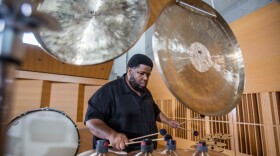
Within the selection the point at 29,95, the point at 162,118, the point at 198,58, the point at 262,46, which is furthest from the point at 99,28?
the point at 29,95

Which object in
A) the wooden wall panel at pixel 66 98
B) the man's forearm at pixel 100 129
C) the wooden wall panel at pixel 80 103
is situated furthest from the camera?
the wooden wall panel at pixel 80 103

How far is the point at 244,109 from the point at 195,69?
4.65 feet

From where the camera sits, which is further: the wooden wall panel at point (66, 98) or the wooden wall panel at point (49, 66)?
the wooden wall panel at point (66, 98)

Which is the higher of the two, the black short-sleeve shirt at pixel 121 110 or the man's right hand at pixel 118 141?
the black short-sleeve shirt at pixel 121 110

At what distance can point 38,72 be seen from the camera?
6.91 ft

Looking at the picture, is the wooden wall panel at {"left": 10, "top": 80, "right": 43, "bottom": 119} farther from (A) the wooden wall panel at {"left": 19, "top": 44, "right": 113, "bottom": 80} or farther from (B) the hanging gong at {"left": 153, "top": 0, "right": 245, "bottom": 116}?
(B) the hanging gong at {"left": 153, "top": 0, "right": 245, "bottom": 116}

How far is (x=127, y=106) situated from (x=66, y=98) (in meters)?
1.41

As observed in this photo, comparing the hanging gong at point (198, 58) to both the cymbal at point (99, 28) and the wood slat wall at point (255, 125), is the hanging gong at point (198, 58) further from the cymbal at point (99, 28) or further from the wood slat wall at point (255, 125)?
the wood slat wall at point (255, 125)

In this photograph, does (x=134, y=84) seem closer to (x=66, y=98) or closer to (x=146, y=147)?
(x=146, y=147)

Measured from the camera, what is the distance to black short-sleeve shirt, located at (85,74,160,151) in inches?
46.1

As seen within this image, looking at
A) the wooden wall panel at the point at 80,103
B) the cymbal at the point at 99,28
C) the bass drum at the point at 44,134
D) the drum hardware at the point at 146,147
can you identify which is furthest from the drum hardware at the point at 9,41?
the wooden wall panel at the point at 80,103

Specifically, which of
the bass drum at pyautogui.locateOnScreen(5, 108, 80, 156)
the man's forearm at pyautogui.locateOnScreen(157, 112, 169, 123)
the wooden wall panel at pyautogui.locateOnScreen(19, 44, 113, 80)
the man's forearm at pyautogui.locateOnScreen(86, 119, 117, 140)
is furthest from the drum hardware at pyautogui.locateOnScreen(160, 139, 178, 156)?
the wooden wall panel at pyautogui.locateOnScreen(19, 44, 113, 80)

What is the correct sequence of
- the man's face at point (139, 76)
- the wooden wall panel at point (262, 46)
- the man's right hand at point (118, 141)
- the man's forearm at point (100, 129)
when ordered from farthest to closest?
the wooden wall panel at point (262, 46) < the man's face at point (139, 76) < the man's forearm at point (100, 129) < the man's right hand at point (118, 141)

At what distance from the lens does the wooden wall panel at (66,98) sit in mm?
2262
